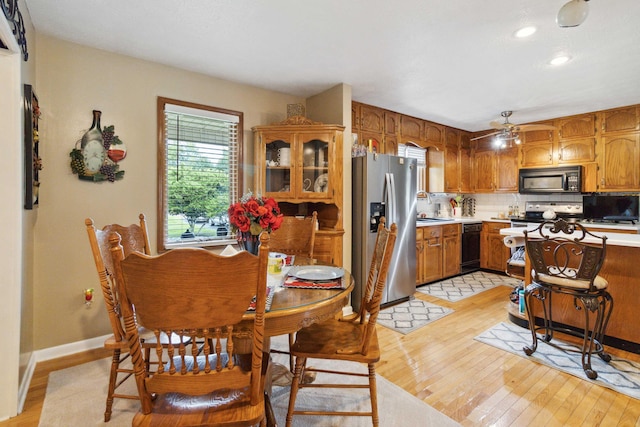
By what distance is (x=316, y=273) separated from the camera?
173 centimetres

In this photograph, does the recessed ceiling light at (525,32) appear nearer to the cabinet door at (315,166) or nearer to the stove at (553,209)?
the cabinet door at (315,166)

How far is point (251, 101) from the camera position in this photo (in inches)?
134

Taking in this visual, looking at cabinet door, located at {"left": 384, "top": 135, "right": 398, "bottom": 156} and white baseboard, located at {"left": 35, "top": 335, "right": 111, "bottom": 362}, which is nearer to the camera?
white baseboard, located at {"left": 35, "top": 335, "right": 111, "bottom": 362}

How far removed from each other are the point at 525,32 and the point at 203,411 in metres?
3.00

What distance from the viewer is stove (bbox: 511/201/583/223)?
4602 mm

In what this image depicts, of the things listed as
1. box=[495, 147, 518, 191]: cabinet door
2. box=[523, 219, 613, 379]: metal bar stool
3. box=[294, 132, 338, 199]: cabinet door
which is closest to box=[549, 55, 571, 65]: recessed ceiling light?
box=[523, 219, 613, 379]: metal bar stool

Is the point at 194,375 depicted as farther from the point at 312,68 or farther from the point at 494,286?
the point at 494,286

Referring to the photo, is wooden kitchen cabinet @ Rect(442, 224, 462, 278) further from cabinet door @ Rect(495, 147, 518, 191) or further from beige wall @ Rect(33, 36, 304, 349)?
beige wall @ Rect(33, 36, 304, 349)

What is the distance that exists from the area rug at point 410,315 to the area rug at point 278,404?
991 millimetres

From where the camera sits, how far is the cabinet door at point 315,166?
324cm

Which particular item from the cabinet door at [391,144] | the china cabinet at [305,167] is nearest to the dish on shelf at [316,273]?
the china cabinet at [305,167]

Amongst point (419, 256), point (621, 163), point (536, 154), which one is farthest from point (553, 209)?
point (419, 256)

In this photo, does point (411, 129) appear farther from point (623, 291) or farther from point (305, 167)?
point (623, 291)

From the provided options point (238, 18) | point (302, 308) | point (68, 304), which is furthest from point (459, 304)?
point (68, 304)
